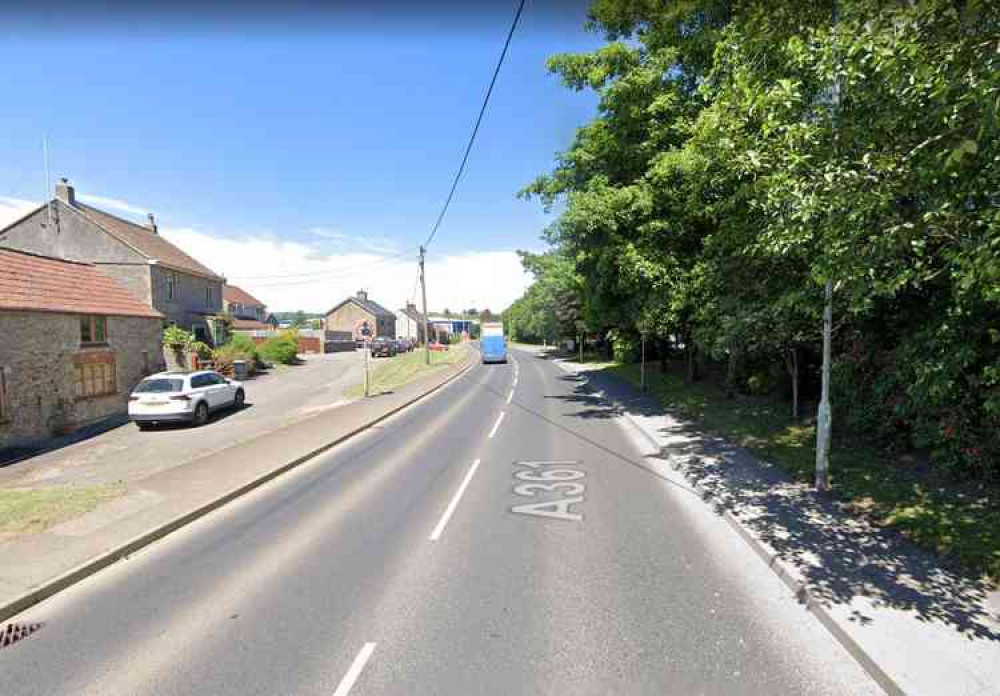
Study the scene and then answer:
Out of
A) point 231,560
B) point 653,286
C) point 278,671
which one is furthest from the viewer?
point 653,286

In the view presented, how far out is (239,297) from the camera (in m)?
57.5

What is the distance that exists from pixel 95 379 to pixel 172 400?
4.15 metres

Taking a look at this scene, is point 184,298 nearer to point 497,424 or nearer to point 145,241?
point 145,241

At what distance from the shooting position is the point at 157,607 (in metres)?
4.40

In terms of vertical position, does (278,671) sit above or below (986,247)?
below

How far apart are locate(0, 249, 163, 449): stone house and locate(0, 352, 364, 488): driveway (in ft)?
4.53

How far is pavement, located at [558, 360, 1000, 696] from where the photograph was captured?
3.34 metres

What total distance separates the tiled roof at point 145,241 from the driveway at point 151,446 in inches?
588

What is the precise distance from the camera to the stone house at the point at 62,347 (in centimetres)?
1246

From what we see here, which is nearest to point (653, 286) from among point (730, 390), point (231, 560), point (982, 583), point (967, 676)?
point (730, 390)

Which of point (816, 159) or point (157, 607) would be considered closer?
point (157, 607)

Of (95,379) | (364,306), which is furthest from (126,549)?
(364,306)

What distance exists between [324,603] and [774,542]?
502cm

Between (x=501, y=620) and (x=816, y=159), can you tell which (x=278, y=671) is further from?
(x=816, y=159)
